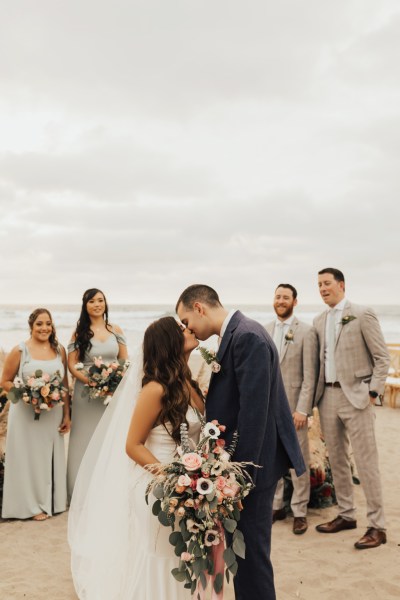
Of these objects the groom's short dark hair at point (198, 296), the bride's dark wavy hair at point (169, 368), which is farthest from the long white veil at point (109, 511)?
the groom's short dark hair at point (198, 296)

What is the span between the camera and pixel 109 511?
12.1ft

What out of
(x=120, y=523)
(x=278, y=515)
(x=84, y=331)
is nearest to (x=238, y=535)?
(x=120, y=523)

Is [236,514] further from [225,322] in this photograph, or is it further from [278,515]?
[278,515]

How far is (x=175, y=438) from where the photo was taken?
3.17m

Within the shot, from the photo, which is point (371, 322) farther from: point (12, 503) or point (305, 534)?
point (12, 503)

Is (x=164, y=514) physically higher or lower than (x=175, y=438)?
lower

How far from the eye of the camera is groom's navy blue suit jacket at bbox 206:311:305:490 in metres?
2.75

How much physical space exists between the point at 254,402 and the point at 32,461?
3.91 meters

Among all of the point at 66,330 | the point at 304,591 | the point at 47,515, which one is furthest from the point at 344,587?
the point at 66,330

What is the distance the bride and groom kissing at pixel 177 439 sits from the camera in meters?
2.80

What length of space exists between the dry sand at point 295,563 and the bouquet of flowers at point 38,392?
1275mm

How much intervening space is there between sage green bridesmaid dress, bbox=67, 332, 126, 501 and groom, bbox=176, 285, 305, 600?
3.35 meters

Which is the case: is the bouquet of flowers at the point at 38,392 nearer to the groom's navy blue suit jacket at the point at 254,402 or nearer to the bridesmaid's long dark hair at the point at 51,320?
the bridesmaid's long dark hair at the point at 51,320

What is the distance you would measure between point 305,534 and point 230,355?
3.19m
